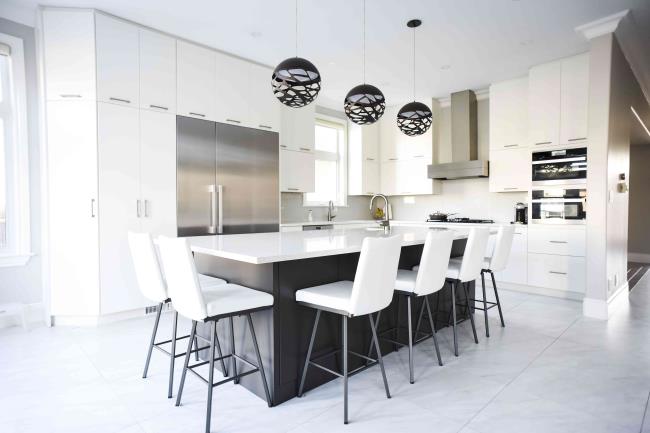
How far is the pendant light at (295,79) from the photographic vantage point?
7.82 ft

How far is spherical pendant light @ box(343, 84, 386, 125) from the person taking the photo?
112 inches

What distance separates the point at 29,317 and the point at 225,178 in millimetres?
2227

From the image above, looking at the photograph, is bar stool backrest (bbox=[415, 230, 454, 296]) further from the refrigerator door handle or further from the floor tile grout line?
the refrigerator door handle

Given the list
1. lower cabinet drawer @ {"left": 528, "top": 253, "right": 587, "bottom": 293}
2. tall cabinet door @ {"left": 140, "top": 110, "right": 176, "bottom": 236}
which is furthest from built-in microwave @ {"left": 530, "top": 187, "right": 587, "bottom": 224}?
tall cabinet door @ {"left": 140, "top": 110, "right": 176, "bottom": 236}

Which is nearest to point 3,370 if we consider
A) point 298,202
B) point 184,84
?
point 184,84

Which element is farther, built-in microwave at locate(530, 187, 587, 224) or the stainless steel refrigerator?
built-in microwave at locate(530, 187, 587, 224)

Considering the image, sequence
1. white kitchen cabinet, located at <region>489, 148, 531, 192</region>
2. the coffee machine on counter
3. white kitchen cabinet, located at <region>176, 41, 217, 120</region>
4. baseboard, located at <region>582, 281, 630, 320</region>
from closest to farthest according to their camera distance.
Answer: baseboard, located at <region>582, 281, 630, 320</region>
white kitchen cabinet, located at <region>176, 41, 217, 120</region>
white kitchen cabinet, located at <region>489, 148, 531, 192</region>
the coffee machine on counter

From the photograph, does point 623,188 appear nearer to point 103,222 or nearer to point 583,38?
point 583,38

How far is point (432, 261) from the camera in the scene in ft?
7.98

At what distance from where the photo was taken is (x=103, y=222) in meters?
3.52

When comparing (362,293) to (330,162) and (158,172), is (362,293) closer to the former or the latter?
(158,172)

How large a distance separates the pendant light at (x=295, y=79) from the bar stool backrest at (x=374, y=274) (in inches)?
44.8

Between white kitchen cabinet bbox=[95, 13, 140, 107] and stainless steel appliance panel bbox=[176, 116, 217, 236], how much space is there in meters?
0.52

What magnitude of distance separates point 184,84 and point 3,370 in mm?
2870
